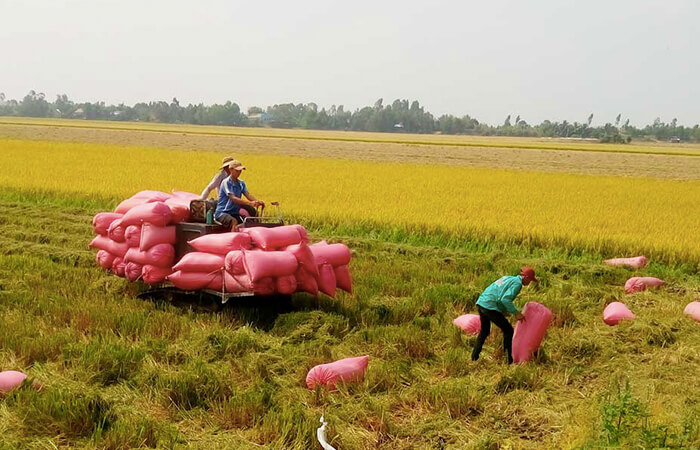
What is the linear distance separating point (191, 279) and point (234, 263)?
0.61 metres

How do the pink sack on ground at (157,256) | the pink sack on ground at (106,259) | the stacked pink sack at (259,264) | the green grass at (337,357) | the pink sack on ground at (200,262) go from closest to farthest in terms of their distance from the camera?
1. the green grass at (337,357)
2. the stacked pink sack at (259,264)
3. the pink sack on ground at (200,262)
4. the pink sack on ground at (157,256)
5. the pink sack on ground at (106,259)

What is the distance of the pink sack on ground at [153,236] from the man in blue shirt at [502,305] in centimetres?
360

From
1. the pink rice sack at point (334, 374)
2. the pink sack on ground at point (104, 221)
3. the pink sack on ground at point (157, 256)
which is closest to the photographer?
the pink rice sack at point (334, 374)

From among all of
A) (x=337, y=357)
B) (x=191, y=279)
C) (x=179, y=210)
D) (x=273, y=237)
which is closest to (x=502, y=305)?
(x=337, y=357)

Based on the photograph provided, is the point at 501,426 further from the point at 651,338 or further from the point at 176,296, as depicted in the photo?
the point at 176,296

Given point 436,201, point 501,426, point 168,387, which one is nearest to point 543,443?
point 501,426

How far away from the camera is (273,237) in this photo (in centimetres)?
717

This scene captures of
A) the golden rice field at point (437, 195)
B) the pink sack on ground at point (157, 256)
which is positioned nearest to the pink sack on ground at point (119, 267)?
the pink sack on ground at point (157, 256)

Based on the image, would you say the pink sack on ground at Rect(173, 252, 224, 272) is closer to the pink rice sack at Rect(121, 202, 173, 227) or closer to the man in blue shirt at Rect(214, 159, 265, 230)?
the man in blue shirt at Rect(214, 159, 265, 230)

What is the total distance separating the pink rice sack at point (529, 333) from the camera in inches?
241

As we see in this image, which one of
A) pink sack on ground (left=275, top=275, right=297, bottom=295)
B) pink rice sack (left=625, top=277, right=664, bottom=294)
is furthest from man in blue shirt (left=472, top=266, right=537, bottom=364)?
pink rice sack (left=625, top=277, right=664, bottom=294)

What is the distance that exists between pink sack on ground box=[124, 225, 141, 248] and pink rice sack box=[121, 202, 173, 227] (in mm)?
56

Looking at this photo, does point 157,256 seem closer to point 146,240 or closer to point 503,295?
point 146,240

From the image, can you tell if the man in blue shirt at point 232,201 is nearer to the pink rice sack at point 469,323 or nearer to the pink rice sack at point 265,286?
the pink rice sack at point 265,286
